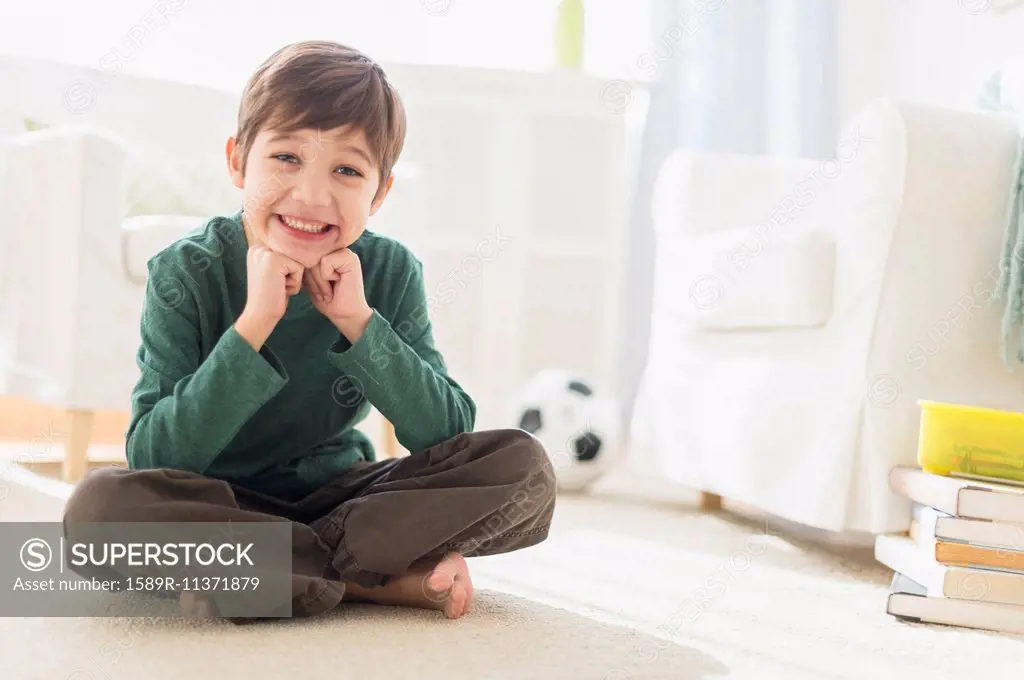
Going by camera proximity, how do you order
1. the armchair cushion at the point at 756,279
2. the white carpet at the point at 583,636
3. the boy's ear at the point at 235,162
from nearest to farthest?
the white carpet at the point at 583,636
the boy's ear at the point at 235,162
the armchair cushion at the point at 756,279

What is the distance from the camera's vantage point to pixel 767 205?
6.19ft

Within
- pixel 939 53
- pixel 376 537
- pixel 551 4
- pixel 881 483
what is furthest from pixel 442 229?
pixel 376 537

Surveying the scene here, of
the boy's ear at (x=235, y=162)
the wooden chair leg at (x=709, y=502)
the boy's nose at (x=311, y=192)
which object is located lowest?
the wooden chair leg at (x=709, y=502)

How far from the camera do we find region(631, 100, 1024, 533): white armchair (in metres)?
1.19

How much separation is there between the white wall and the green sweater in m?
1.30

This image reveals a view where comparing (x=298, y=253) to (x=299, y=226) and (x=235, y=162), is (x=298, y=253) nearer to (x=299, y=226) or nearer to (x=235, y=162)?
(x=299, y=226)

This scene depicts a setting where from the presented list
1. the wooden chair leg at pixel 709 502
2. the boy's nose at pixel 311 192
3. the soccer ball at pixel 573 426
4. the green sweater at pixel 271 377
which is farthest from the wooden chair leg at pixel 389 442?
the boy's nose at pixel 311 192

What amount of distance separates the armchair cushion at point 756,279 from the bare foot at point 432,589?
25.3 inches

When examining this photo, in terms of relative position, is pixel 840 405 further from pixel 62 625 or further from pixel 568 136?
pixel 568 136

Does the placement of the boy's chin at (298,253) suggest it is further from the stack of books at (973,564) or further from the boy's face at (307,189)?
the stack of books at (973,564)

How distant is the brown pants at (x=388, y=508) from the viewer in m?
0.82

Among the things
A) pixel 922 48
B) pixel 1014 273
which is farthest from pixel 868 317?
pixel 922 48

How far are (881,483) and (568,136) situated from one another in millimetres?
1468

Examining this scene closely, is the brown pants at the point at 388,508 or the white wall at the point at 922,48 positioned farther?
the white wall at the point at 922,48
